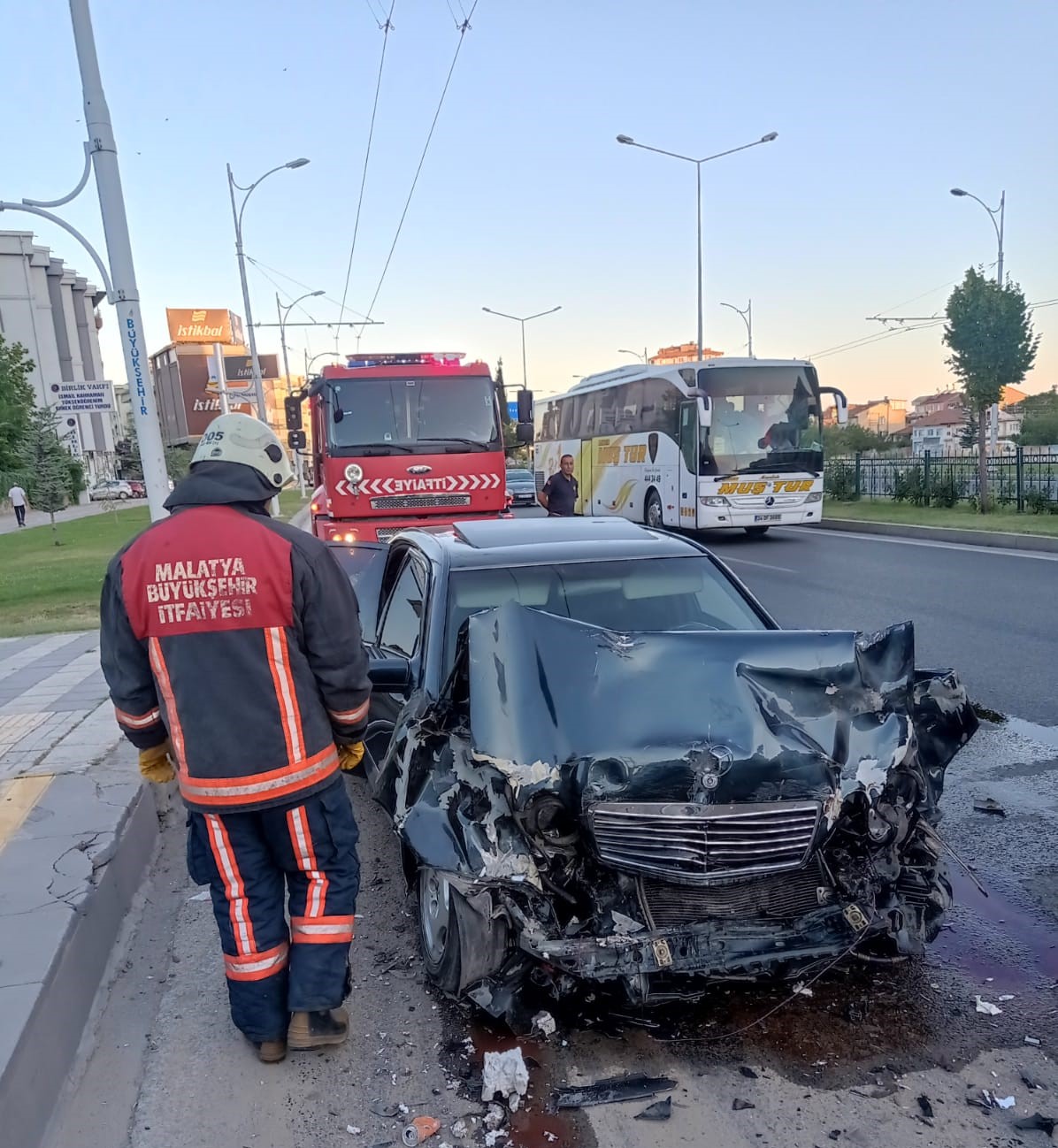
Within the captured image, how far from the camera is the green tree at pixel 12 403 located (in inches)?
1331

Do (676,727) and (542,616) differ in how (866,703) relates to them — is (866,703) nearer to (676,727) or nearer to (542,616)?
(676,727)

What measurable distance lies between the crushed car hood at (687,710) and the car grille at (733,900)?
0.90 feet

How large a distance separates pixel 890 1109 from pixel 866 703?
1.18 meters

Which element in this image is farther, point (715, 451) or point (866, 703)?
point (715, 451)

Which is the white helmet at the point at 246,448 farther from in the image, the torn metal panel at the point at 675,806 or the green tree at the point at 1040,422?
the green tree at the point at 1040,422

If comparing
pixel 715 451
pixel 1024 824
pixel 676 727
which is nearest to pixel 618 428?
pixel 715 451

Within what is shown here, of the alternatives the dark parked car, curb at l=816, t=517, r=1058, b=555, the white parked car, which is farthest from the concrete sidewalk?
the white parked car

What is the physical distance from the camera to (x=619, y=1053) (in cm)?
282

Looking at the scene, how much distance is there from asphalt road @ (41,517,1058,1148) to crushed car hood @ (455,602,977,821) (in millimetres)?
725

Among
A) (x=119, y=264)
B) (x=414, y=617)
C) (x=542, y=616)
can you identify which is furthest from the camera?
(x=119, y=264)

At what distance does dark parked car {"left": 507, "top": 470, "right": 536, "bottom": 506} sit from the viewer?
27859 millimetres

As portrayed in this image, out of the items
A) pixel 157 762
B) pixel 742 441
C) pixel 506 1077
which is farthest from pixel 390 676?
pixel 742 441

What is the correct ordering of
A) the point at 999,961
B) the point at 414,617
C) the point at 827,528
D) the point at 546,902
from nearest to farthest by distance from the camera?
the point at 546,902
the point at 999,961
the point at 414,617
the point at 827,528

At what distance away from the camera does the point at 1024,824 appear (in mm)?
4395
